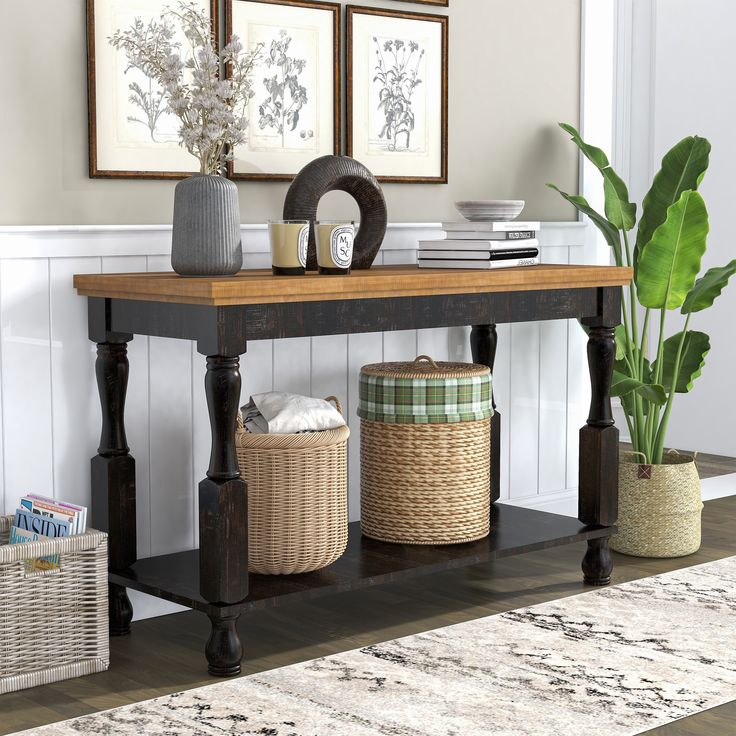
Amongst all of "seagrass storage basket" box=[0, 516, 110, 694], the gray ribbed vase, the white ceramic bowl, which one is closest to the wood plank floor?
"seagrass storage basket" box=[0, 516, 110, 694]

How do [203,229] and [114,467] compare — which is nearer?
[203,229]

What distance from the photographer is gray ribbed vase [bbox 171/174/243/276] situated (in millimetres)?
2631

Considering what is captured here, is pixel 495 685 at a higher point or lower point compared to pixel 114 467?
lower

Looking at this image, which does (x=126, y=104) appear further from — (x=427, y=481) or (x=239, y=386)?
(x=427, y=481)

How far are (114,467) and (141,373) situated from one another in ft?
0.89

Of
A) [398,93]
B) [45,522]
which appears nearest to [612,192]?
[398,93]

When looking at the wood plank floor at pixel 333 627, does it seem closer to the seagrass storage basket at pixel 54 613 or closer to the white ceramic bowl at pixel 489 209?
the seagrass storage basket at pixel 54 613

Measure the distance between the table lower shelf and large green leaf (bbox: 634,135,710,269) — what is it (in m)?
0.88

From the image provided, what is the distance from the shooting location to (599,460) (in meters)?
3.25

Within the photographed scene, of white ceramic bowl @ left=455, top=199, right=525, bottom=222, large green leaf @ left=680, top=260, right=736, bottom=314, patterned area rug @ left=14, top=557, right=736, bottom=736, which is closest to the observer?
patterned area rug @ left=14, top=557, right=736, bottom=736

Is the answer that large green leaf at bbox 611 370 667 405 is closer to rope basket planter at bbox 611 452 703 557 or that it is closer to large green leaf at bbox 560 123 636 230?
rope basket planter at bbox 611 452 703 557

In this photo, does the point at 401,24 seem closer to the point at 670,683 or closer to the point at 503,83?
the point at 503,83

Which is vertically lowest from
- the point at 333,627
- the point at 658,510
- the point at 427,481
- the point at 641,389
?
the point at 333,627

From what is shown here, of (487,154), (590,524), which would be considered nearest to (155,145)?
(487,154)
